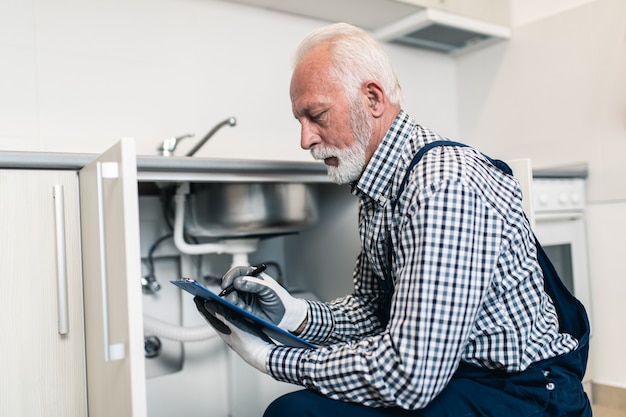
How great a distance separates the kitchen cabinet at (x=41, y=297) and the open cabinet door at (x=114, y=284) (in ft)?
0.10

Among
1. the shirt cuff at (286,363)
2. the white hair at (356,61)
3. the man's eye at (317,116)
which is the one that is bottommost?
the shirt cuff at (286,363)

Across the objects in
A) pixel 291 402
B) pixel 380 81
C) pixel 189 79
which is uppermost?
pixel 189 79

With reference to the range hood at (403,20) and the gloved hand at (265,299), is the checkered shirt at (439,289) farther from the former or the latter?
the range hood at (403,20)

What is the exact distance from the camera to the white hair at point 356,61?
3.52 ft

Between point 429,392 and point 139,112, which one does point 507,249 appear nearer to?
point 429,392

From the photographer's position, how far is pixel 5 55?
152 cm

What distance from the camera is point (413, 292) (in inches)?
32.9

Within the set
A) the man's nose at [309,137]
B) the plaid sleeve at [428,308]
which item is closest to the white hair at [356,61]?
the man's nose at [309,137]

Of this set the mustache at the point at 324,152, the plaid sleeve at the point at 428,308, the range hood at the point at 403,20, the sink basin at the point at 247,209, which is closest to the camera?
the plaid sleeve at the point at 428,308

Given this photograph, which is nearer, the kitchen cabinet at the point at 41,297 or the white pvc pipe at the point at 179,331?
the kitchen cabinet at the point at 41,297

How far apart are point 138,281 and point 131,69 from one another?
1044 millimetres

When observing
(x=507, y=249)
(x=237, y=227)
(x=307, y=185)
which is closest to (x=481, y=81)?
(x=307, y=185)

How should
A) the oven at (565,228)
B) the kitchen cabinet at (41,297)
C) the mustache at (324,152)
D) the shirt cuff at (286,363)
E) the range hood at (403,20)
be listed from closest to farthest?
1. the shirt cuff at (286,363)
2. the kitchen cabinet at (41,297)
3. the mustache at (324,152)
4. the oven at (565,228)
5. the range hood at (403,20)

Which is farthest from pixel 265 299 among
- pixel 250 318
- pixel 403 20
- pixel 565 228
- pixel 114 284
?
pixel 403 20
